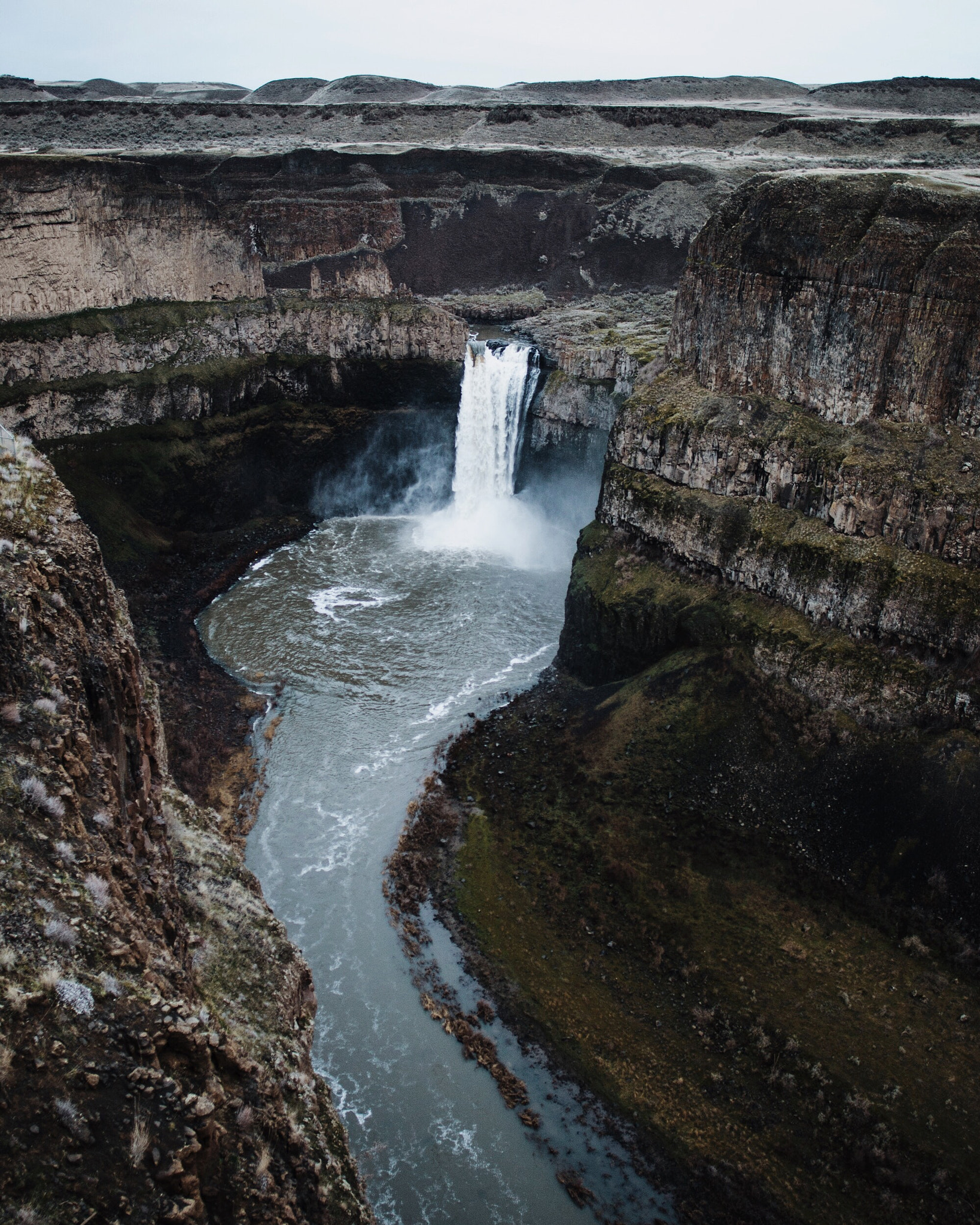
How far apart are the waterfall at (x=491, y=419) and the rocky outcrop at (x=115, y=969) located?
30.3 meters

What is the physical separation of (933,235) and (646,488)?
967cm

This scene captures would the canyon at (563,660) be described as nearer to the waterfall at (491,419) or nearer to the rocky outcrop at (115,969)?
the rocky outcrop at (115,969)

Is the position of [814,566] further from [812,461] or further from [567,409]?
[567,409]

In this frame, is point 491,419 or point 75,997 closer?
point 75,997

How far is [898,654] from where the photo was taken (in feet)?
72.0

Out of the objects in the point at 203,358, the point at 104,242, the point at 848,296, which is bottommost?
the point at 203,358

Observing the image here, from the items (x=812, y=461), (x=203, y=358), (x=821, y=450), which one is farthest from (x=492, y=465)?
(x=821, y=450)

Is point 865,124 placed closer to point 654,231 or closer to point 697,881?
point 654,231

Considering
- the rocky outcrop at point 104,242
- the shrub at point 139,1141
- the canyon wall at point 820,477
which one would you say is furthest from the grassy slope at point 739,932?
the rocky outcrop at point 104,242

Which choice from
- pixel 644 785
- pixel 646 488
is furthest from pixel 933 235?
pixel 644 785

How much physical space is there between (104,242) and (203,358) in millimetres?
5850

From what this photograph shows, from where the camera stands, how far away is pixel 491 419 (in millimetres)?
42094

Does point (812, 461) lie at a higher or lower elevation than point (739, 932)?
higher

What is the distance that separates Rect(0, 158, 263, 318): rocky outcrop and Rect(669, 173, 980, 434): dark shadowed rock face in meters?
24.1
